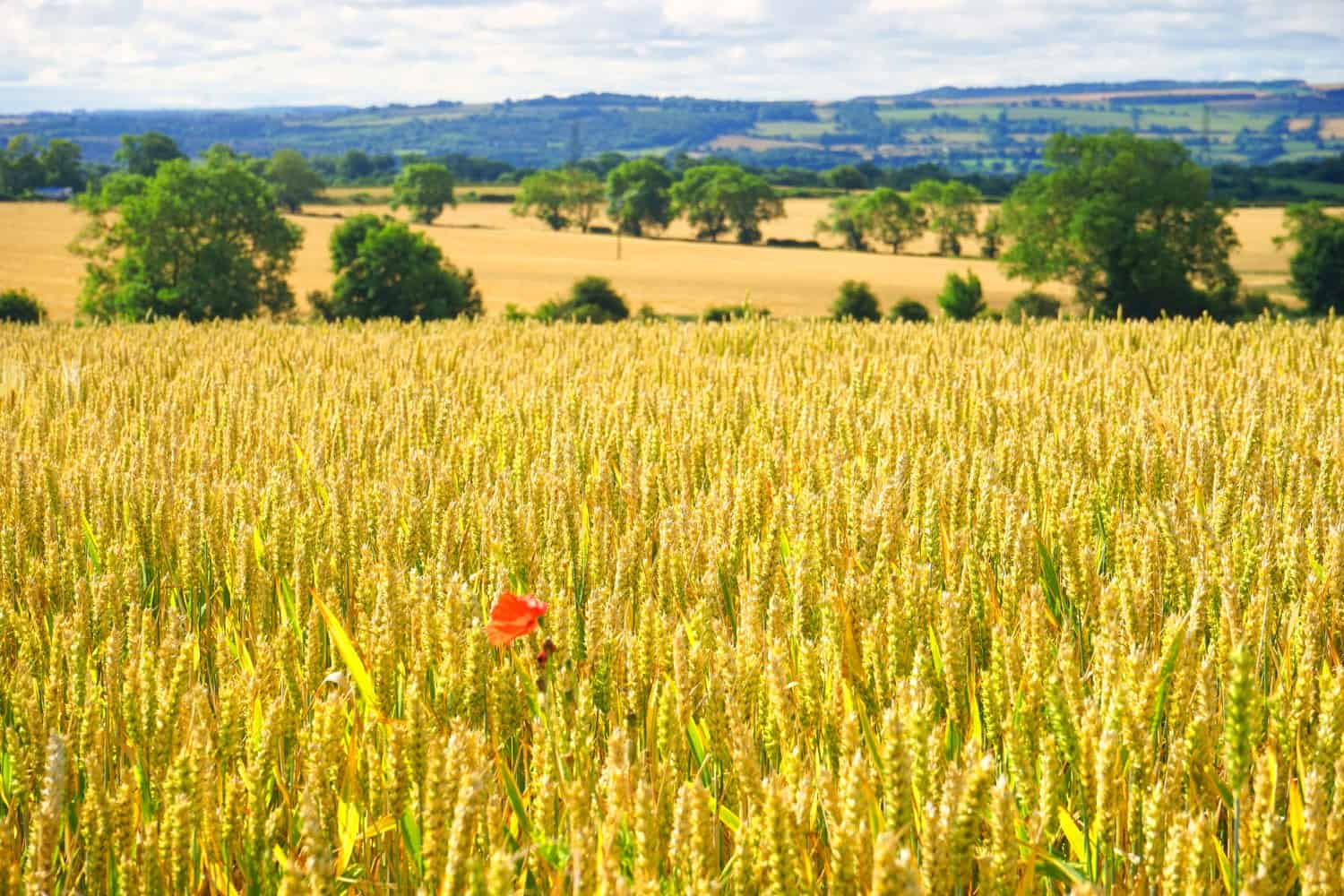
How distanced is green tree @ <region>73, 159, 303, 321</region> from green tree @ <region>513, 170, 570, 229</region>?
57346 millimetres

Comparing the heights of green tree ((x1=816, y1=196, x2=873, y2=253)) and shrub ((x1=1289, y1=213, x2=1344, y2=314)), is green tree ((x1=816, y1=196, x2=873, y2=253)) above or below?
above

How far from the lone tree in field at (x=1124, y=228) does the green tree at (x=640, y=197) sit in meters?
50.8

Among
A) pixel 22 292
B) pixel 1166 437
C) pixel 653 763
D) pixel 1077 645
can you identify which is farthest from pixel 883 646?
pixel 22 292

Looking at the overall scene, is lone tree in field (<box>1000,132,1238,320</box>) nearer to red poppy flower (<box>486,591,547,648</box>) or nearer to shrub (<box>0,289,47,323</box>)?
shrub (<box>0,289,47,323</box>)

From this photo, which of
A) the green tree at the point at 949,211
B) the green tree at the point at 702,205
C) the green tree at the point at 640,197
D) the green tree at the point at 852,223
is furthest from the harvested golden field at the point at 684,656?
the green tree at the point at 640,197

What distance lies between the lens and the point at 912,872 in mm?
1105

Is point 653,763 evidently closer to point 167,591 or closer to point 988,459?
point 167,591

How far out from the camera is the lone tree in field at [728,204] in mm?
99875

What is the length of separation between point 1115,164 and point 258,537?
56669 millimetres

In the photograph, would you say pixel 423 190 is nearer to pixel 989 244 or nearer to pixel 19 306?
pixel 989 244

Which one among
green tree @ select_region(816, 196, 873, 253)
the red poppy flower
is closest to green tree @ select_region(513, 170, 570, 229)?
green tree @ select_region(816, 196, 873, 253)

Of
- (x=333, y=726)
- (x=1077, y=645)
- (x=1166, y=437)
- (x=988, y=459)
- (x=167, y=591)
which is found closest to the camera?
(x=333, y=726)

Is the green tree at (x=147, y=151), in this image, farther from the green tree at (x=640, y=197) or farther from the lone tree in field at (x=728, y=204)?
the lone tree in field at (x=728, y=204)

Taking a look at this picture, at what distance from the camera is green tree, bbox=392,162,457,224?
103469 millimetres
